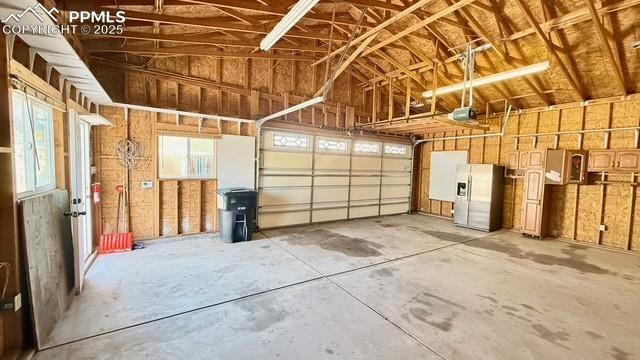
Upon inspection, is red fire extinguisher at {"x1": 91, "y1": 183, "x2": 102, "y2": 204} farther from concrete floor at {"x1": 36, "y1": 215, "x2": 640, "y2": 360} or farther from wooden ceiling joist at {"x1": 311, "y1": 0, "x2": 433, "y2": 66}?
wooden ceiling joist at {"x1": 311, "y1": 0, "x2": 433, "y2": 66}

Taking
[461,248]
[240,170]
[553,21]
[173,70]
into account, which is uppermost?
[553,21]

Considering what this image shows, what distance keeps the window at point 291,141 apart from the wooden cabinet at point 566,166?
5.93 metres

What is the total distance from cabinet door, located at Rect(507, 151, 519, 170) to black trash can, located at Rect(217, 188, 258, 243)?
22.4ft

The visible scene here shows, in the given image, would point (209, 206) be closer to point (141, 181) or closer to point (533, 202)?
point (141, 181)

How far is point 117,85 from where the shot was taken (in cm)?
516

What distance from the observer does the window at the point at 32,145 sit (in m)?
2.47

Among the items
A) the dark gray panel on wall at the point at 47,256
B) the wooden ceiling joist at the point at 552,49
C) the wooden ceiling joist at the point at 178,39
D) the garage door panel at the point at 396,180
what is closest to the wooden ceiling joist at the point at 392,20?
the wooden ceiling joist at the point at 552,49

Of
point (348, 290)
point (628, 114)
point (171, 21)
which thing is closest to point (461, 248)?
point (348, 290)

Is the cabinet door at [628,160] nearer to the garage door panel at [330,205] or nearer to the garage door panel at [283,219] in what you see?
the garage door panel at [330,205]

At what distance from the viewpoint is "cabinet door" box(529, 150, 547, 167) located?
636 cm

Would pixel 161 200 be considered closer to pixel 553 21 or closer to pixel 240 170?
pixel 240 170

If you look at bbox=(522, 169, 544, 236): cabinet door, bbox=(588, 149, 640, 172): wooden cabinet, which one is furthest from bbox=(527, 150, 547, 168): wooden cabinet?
bbox=(588, 149, 640, 172): wooden cabinet

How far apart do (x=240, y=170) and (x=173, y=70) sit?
254cm

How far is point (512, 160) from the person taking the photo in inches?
289
